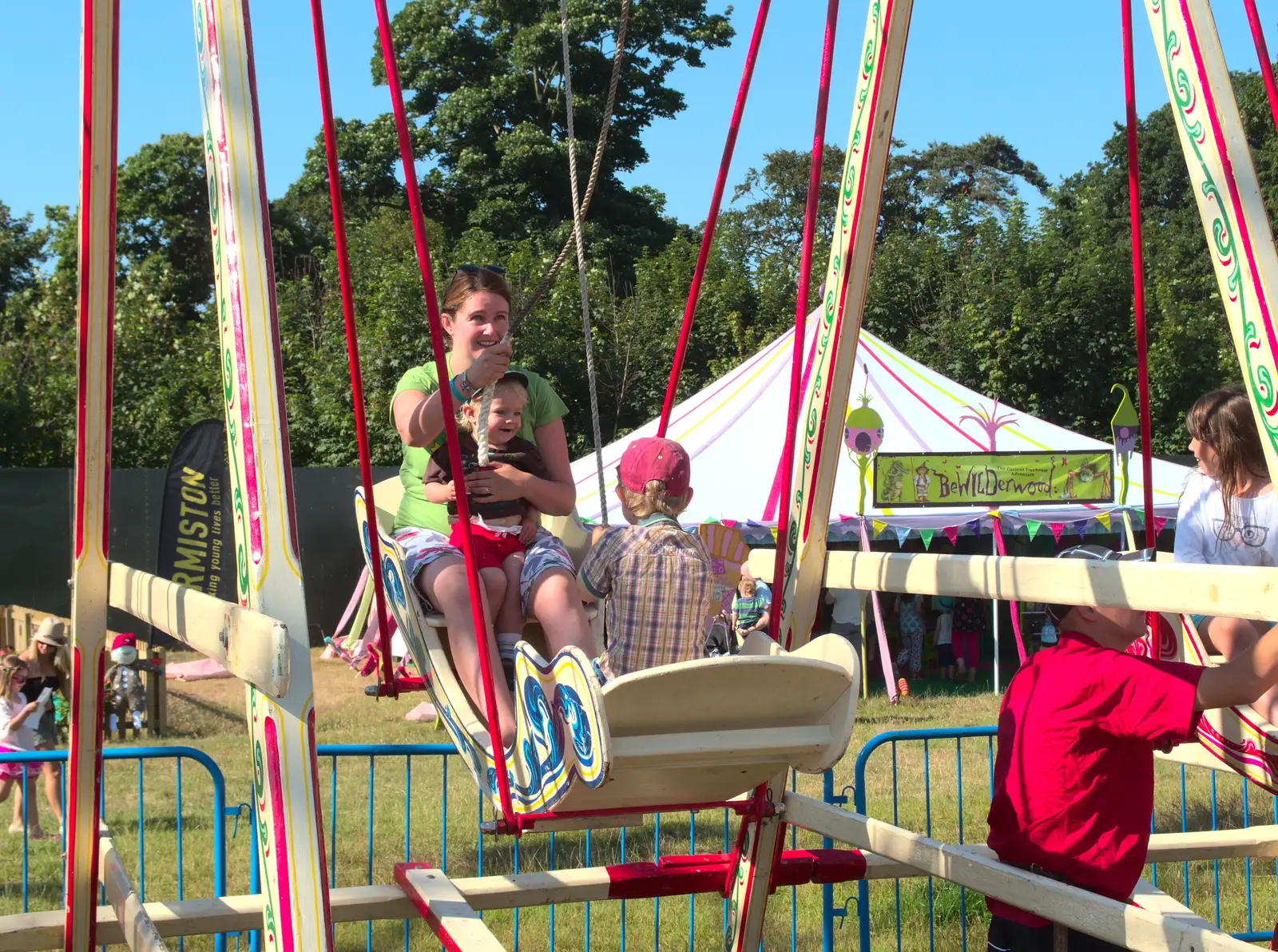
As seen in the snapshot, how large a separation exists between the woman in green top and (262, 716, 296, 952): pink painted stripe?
37.4 inches

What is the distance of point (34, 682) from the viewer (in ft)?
24.2

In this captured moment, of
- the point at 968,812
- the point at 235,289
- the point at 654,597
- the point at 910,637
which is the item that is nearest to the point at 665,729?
the point at 654,597

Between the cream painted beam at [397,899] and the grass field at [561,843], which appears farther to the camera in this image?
the grass field at [561,843]

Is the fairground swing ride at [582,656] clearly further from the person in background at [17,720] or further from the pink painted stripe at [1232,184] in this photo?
the person in background at [17,720]

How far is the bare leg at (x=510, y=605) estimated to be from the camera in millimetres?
3041

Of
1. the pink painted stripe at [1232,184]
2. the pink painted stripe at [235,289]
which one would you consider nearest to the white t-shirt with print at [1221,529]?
the pink painted stripe at [1232,184]

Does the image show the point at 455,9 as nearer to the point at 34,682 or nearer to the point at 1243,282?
the point at 34,682

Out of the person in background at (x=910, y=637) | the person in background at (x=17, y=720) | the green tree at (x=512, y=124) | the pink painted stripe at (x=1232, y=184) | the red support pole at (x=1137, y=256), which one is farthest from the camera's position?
the green tree at (x=512, y=124)

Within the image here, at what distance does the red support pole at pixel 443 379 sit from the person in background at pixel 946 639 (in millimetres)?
11946

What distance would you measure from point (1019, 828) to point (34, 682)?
6.36m

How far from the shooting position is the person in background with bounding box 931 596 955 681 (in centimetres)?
1392

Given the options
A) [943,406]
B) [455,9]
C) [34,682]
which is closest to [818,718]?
[34,682]

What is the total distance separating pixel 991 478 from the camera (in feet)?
38.6

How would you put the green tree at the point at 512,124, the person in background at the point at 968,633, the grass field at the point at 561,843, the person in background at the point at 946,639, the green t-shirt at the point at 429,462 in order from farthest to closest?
the green tree at the point at 512,124 → the person in background at the point at 968,633 → the person in background at the point at 946,639 → the grass field at the point at 561,843 → the green t-shirt at the point at 429,462
